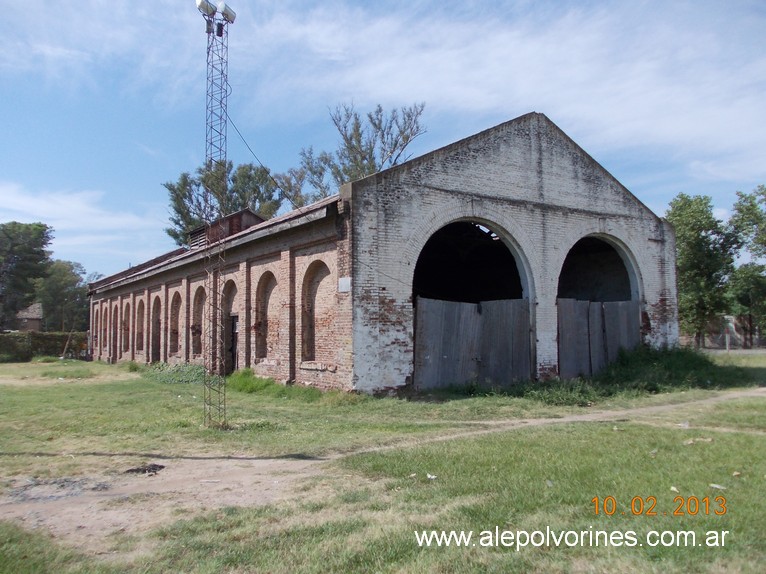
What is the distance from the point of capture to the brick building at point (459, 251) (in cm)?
1340

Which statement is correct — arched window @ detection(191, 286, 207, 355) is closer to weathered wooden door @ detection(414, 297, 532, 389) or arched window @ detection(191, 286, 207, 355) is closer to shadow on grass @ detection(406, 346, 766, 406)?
weathered wooden door @ detection(414, 297, 532, 389)

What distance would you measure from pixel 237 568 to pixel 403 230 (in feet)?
34.5

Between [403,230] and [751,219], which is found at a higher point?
[751,219]

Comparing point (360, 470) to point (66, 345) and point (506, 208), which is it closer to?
point (506, 208)

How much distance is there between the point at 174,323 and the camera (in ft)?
86.8

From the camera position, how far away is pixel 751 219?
3328 centimetres

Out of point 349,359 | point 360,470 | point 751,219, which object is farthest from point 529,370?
point 751,219

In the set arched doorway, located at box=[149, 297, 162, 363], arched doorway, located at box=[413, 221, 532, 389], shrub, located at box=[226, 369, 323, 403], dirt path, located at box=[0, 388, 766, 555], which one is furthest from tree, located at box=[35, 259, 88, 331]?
dirt path, located at box=[0, 388, 766, 555]

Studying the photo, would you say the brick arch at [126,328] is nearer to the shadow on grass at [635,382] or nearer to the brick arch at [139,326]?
the brick arch at [139,326]

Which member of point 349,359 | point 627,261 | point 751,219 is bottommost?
point 349,359

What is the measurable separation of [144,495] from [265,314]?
492 inches

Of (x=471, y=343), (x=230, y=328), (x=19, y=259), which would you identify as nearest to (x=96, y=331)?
(x=19, y=259)

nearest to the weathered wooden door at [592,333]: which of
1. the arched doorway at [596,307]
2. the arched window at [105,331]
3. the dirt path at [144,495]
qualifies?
the arched doorway at [596,307]

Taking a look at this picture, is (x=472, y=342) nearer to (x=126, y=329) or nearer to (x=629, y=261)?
(x=629, y=261)
